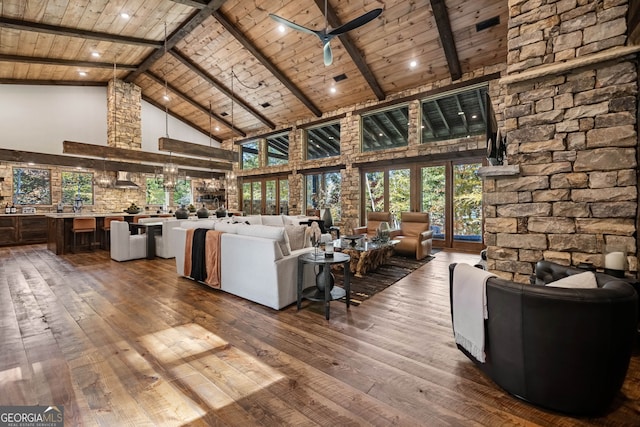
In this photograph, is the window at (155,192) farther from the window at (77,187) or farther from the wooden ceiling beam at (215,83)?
the wooden ceiling beam at (215,83)

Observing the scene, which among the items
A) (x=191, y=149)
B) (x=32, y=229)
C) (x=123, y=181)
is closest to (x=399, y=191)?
(x=191, y=149)

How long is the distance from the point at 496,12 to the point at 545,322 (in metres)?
5.62

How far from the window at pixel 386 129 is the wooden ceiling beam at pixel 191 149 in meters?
4.07

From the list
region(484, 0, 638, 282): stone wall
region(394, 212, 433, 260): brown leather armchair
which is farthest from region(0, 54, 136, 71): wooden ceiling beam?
region(484, 0, 638, 282): stone wall

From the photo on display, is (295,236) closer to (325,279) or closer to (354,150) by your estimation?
(325,279)

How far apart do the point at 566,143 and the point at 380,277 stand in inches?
114

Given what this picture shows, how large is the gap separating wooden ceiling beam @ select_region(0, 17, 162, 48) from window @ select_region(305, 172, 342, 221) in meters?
5.67

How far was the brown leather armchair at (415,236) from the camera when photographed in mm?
5754

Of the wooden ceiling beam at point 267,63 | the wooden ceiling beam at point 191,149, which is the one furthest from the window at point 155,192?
the wooden ceiling beam at point 267,63

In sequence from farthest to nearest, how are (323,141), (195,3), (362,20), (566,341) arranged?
(323,141)
(195,3)
(362,20)
(566,341)

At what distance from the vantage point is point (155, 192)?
11055 mm

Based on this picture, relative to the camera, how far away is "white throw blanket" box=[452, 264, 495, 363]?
178 centimetres

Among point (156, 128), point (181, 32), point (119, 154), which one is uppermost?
point (181, 32)

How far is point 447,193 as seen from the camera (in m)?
7.01
